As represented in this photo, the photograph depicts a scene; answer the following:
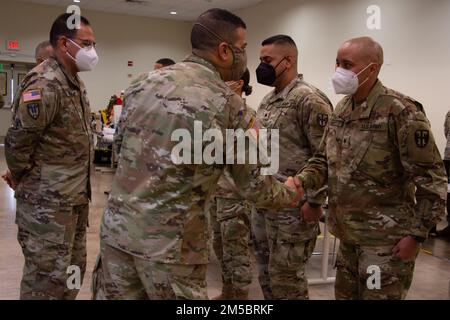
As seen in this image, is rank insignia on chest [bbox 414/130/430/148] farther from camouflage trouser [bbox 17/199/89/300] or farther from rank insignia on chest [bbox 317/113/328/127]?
camouflage trouser [bbox 17/199/89/300]

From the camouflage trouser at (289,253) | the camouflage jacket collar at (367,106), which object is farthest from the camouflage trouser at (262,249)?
the camouflage jacket collar at (367,106)

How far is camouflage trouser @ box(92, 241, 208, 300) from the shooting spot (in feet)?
5.22

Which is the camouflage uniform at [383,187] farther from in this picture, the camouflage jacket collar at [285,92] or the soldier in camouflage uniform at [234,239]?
the soldier in camouflage uniform at [234,239]

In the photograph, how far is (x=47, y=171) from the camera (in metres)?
2.53

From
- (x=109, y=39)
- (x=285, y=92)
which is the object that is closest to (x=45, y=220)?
(x=285, y=92)

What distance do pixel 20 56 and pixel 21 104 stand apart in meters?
11.4

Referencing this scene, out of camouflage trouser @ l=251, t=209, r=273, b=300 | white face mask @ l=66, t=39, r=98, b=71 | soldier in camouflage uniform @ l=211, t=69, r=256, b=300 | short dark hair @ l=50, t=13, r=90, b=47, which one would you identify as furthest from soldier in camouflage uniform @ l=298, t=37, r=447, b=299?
short dark hair @ l=50, t=13, r=90, b=47

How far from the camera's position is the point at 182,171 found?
5.27ft

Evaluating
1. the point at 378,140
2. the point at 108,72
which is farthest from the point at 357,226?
the point at 108,72

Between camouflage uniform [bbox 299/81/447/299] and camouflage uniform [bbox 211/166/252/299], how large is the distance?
1.14m

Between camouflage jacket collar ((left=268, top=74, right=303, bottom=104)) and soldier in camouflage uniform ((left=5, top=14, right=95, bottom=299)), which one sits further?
camouflage jacket collar ((left=268, top=74, right=303, bottom=104))

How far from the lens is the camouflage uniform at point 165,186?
5.24 ft

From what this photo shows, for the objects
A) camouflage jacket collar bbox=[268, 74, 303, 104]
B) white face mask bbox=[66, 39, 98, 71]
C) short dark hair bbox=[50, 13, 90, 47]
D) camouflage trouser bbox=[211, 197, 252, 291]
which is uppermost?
short dark hair bbox=[50, 13, 90, 47]
